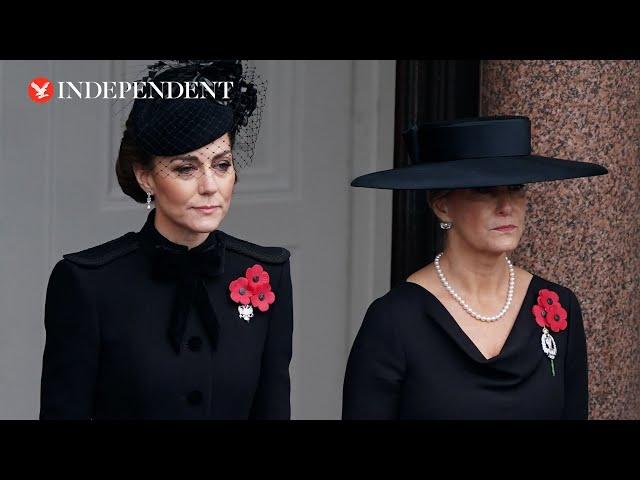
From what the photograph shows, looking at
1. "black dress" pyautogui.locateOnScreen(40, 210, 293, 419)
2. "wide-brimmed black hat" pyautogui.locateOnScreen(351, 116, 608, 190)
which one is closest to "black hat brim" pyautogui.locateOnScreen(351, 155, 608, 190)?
"wide-brimmed black hat" pyautogui.locateOnScreen(351, 116, 608, 190)

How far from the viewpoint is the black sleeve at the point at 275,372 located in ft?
10.5

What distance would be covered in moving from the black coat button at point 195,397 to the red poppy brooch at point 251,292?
201 mm

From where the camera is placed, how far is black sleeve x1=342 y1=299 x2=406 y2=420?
314cm

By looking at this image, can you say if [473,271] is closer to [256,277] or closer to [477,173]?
[477,173]

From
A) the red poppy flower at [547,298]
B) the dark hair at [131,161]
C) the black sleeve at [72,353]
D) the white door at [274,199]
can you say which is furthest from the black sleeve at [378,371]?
the white door at [274,199]

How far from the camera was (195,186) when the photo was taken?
119 inches

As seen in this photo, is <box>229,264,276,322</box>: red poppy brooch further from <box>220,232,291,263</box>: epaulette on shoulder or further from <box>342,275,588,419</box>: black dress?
<box>342,275,588,419</box>: black dress

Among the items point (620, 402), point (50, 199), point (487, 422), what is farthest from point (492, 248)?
point (50, 199)

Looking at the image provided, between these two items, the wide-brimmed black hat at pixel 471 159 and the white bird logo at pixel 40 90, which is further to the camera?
the white bird logo at pixel 40 90

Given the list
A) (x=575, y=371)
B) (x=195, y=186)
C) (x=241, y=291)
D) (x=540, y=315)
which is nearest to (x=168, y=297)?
(x=241, y=291)

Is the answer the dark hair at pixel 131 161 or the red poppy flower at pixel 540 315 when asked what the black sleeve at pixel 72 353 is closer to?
the dark hair at pixel 131 161

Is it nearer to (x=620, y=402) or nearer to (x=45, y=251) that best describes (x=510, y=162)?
(x=620, y=402)

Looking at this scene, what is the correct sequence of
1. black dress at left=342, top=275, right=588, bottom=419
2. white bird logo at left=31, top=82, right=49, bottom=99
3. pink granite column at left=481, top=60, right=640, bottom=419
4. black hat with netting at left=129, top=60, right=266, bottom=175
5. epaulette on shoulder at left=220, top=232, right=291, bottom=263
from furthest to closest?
white bird logo at left=31, top=82, right=49, bottom=99, pink granite column at left=481, top=60, right=640, bottom=419, epaulette on shoulder at left=220, top=232, right=291, bottom=263, black dress at left=342, top=275, right=588, bottom=419, black hat with netting at left=129, top=60, right=266, bottom=175

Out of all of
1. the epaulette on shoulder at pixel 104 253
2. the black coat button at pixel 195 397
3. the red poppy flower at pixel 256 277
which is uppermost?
the epaulette on shoulder at pixel 104 253
